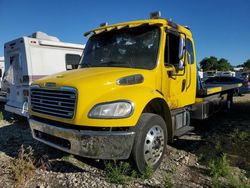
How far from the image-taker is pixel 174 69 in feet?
16.6

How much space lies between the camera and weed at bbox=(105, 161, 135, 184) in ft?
12.8

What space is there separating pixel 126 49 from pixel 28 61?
168 inches

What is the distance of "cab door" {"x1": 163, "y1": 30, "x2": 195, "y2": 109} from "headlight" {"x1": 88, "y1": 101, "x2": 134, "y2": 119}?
145cm

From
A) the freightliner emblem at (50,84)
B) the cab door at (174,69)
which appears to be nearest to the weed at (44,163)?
the freightliner emblem at (50,84)

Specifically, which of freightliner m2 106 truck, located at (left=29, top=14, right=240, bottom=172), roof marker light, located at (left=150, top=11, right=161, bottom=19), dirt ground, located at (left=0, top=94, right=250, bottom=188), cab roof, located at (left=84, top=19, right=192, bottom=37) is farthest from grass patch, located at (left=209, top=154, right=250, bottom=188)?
roof marker light, located at (left=150, top=11, right=161, bottom=19)

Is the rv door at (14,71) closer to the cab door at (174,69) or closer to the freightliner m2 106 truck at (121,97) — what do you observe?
the freightliner m2 106 truck at (121,97)

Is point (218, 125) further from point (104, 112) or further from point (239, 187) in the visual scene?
point (104, 112)

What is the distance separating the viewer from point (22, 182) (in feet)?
13.1

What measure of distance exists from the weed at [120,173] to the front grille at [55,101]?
3.59 ft

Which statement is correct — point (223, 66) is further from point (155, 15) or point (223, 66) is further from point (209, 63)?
point (155, 15)

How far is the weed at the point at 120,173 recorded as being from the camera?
154 inches

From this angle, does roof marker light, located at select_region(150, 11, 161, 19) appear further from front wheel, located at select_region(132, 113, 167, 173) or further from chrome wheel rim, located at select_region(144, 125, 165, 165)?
chrome wheel rim, located at select_region(144, 125, 165, 165)

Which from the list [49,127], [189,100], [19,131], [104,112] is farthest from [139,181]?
[19,131]

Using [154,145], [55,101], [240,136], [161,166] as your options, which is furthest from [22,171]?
[240,136]
